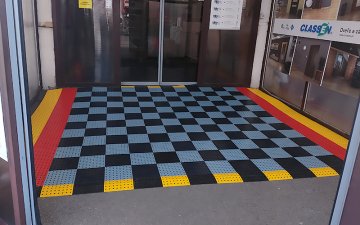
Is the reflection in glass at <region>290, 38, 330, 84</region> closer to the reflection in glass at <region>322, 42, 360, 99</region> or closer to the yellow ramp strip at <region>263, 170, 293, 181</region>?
the reflection in glass at <region>322, 42, 360, 99</region>

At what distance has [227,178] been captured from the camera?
8.25 ft

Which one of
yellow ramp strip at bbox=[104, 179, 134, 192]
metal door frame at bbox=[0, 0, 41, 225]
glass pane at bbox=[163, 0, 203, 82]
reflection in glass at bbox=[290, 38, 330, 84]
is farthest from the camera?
glass pane at bbox=[163, 0, 203, 82]

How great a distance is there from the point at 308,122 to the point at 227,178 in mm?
1908

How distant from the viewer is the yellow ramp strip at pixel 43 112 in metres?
3.18

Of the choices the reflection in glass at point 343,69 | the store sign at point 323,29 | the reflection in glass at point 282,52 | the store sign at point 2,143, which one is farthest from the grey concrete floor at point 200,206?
the reflection in glass at point 282,52

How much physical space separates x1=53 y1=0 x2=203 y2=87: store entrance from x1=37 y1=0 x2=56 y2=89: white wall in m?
0.08

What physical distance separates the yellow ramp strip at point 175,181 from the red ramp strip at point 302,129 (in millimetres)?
1633

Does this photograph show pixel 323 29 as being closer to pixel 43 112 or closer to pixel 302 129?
pixel 302 129

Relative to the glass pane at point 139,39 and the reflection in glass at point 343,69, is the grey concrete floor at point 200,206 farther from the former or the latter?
the glass pane at point 139,39

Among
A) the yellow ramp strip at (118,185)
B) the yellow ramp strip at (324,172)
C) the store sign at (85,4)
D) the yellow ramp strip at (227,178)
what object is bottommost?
the yellow ramp strip at (118,185)

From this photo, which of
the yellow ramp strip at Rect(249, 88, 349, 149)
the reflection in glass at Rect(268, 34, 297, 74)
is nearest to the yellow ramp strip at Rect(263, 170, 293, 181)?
the yellow ramp strip at Rect(249, 88, 349, 149)

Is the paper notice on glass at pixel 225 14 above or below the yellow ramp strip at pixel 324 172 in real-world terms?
above

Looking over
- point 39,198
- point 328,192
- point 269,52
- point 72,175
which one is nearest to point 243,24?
point 269,52

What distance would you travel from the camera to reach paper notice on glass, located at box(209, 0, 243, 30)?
4.88m
